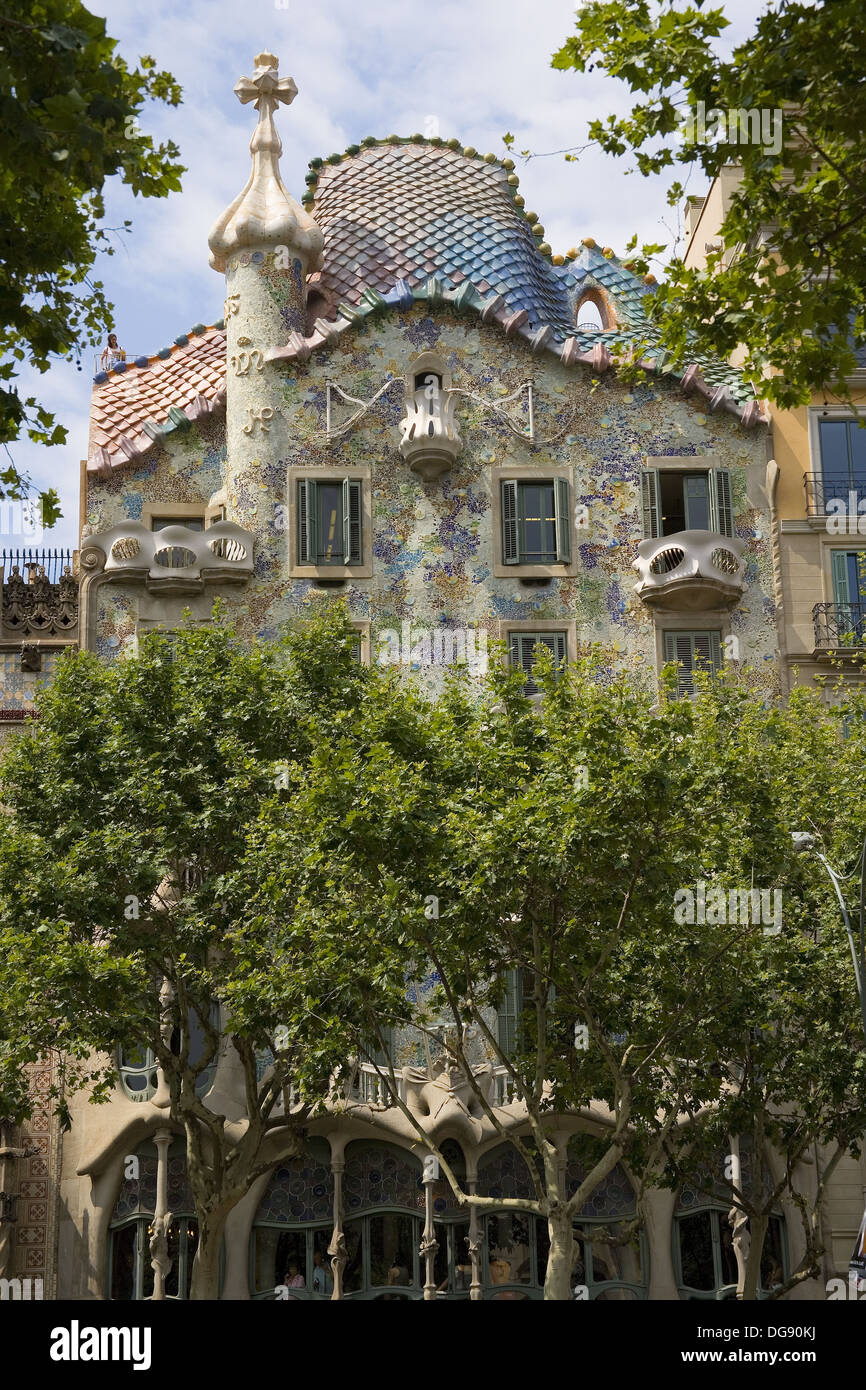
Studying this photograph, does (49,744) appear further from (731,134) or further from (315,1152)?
(731,134)

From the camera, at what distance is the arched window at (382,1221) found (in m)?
30.5

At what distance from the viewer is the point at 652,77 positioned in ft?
51.0

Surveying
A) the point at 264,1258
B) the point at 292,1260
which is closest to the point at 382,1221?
the point at 292,1260

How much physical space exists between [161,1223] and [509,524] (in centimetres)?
1273

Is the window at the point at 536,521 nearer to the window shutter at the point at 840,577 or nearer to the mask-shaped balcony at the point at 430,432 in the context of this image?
the mask-shaped balcony at the point at 430,432

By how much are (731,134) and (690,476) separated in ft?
63.6

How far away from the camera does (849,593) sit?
34312mm

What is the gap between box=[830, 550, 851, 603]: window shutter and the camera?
113 feet

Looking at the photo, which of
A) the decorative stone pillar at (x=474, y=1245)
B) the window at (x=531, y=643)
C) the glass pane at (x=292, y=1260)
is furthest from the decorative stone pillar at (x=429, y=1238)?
the window at (x=531, y=643)

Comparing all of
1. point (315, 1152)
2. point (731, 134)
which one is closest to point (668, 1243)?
point (315, 1152)

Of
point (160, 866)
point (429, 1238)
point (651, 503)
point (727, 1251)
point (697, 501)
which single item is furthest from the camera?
point (697, 501)

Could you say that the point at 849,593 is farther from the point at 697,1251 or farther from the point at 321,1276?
the point at 321,1276

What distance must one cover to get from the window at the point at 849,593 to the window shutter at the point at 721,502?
182cm

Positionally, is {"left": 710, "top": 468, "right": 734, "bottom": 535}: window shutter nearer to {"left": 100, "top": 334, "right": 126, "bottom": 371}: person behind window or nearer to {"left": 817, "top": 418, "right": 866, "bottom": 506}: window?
{"left": 817, "top": 418, "right": 866, "bottom": 506}: window
